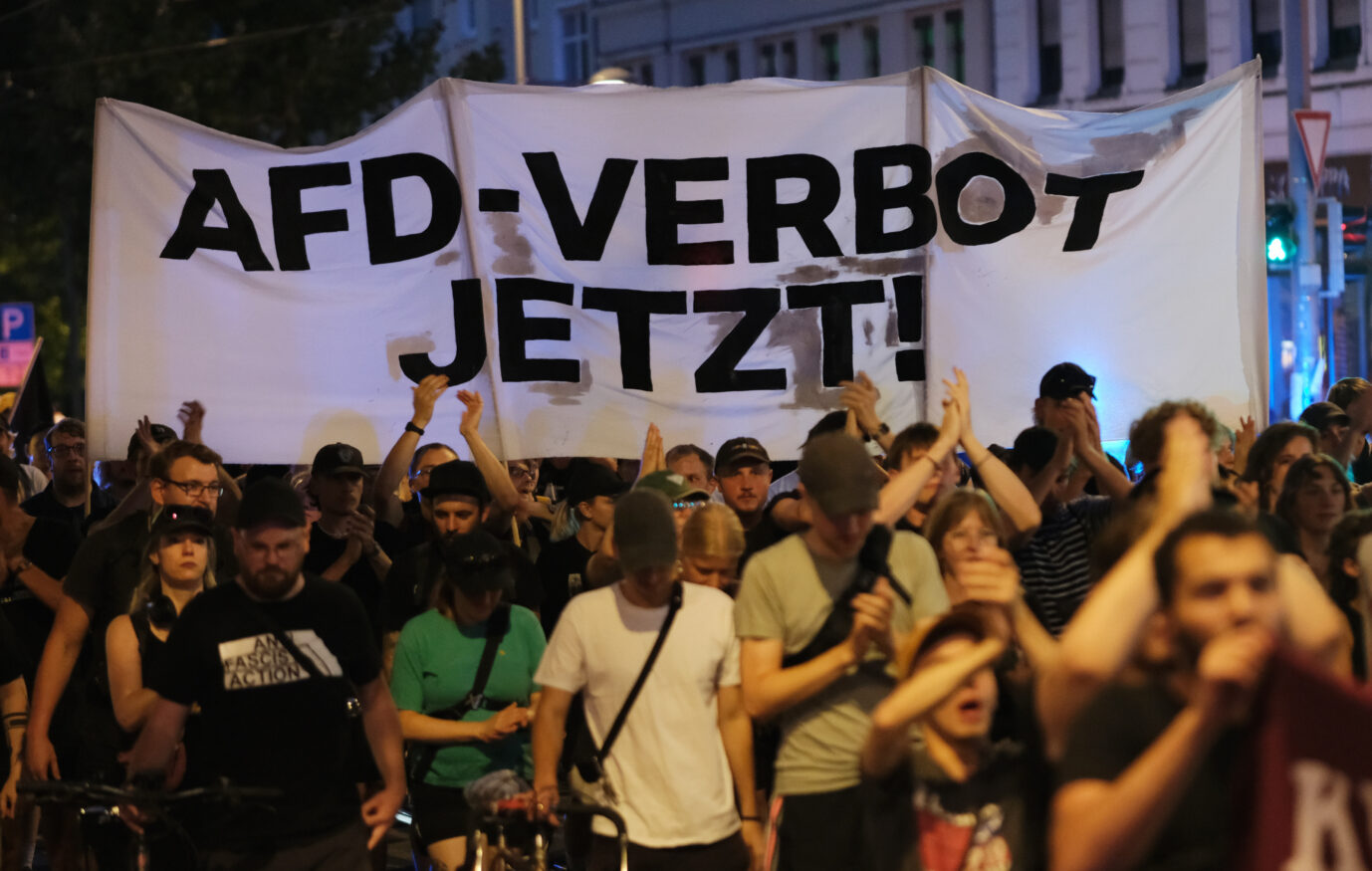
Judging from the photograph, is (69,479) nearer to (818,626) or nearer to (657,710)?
(657,710)

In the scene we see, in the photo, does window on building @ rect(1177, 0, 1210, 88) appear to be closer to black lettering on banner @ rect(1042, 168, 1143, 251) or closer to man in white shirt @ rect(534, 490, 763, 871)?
black lettering on banner @ rect(1042, 168, 1143, 251)

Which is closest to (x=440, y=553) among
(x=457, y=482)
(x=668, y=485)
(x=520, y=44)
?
(x=457, y=482)

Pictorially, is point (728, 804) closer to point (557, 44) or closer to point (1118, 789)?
point (1118, 789)

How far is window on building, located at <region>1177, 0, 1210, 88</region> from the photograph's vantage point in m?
35.3

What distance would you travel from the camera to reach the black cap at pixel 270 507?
5625 millimetres

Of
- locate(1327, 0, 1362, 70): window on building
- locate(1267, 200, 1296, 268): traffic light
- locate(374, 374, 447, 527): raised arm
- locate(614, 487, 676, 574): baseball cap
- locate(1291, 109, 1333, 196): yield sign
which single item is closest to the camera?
locate(614, 487, 676, 574): baseball cap

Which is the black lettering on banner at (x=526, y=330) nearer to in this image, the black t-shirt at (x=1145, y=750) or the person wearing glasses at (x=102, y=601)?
the person wearing glasses at (x=102, y=601)

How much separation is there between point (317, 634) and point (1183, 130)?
16.9 feet

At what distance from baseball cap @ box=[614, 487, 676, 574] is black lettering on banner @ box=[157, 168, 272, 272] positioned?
368 centimetres

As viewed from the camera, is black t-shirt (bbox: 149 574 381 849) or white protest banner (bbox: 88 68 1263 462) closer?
black t-shirt (bbox: 149 574 381 849)

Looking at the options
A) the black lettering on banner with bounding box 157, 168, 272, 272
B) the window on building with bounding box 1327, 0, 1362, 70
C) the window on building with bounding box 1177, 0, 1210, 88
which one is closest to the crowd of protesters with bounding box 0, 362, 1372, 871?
the black lettering on banner with bounding box 157, 168, 272, 272

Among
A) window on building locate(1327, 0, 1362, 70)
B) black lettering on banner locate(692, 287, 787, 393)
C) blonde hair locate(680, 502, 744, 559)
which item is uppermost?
window on building locate(1327, 0, 1362, 70)

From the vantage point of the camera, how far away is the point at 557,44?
4512 cm

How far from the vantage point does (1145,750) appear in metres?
3.42
